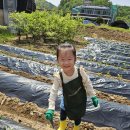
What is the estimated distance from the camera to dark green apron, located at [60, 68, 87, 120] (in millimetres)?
3270

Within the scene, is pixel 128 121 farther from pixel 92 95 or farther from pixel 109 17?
pixel 109 17

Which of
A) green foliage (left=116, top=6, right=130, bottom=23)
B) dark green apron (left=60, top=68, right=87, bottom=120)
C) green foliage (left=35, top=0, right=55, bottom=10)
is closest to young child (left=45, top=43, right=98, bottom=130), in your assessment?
dark green apron (left=60, top=68, right=87, bottom=120)

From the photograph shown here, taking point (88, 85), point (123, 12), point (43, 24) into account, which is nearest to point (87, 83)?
point (88, 85)

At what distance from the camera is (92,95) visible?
334 centimetres

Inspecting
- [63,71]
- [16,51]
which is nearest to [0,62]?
[16,51]

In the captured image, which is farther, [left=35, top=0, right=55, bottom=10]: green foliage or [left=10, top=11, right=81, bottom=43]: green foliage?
[left=35, top=0, right=55, bottom=10]: green foliage

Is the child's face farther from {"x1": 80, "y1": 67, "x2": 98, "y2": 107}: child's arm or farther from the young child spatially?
{"x1": 80, "y1": 67, "x2": 98, "y2": 107}: child's arm

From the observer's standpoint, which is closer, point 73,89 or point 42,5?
point 73,89

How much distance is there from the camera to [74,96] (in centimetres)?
328

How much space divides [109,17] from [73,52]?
157ft

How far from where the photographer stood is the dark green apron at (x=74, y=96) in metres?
3.27

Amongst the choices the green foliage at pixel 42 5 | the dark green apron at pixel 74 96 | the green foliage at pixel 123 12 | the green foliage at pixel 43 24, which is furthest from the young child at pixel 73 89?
the green foliage at pixel 123 12

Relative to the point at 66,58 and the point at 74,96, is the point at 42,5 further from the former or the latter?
the point at 66,58

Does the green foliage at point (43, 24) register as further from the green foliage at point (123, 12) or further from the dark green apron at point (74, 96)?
the green foliage at point (123, 12)
